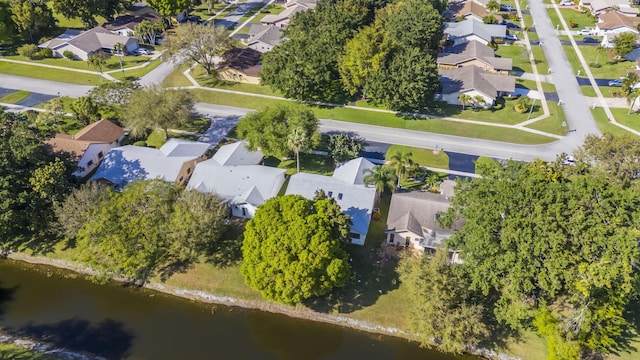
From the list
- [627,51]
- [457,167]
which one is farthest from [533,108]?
[627,51]

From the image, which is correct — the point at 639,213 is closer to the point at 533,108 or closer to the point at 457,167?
the point at 457,167

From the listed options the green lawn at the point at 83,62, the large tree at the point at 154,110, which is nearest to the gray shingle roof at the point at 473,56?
the large tree at the point at 154,110

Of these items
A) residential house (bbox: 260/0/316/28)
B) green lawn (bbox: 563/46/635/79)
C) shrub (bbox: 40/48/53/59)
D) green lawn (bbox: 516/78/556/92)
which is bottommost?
green lawn (bbox: 516/78/556/92)

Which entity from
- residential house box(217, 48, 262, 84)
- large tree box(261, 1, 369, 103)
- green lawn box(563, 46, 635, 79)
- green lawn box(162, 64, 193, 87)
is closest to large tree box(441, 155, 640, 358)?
large tree box(261, 1, 369, 103)

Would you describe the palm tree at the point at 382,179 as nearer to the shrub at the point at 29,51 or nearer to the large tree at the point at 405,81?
the large tree at the point at 405,81

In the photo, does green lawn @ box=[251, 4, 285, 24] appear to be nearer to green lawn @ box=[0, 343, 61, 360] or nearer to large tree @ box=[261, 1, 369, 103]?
large tree @ box=[261, 1, 369, 103]
